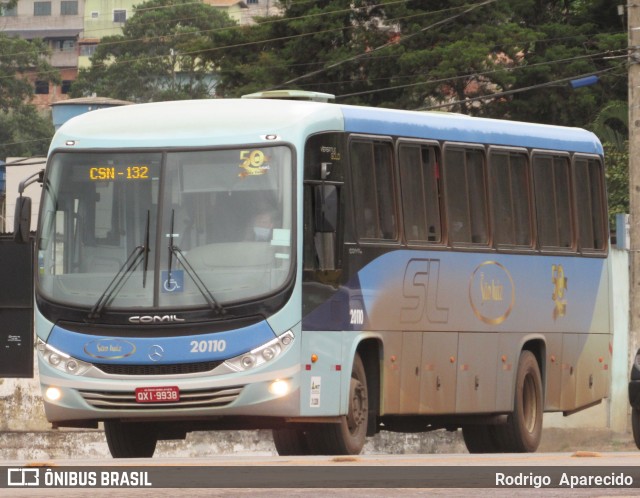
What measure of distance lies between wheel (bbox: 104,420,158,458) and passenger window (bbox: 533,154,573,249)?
4.86 metres

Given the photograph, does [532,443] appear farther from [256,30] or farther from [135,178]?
[256,30]

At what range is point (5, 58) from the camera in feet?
350

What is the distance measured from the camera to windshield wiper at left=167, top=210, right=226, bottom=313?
51.8 ft

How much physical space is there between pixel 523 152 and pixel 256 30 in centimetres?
3541

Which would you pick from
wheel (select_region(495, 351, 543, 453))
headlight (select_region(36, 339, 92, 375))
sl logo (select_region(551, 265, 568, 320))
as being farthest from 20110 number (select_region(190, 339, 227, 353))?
sl logo (select_region(551, 265, 568, 320))

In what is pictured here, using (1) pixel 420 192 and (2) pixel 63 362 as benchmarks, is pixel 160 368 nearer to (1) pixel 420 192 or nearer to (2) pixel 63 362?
(2) pixel 63 362

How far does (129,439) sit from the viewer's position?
17547mm

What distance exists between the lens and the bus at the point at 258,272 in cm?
1581

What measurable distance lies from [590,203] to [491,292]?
272 cm

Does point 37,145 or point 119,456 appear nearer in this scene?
point 119,456

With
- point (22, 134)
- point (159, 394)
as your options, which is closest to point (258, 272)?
point (159, 394)

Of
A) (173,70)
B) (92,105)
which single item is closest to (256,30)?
(92,105)

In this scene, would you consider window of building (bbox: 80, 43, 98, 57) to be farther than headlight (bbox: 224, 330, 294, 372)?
Yes

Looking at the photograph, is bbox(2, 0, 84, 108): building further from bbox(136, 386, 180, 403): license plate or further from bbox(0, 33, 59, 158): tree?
bbox(136, 386, 180, 403): license plate
